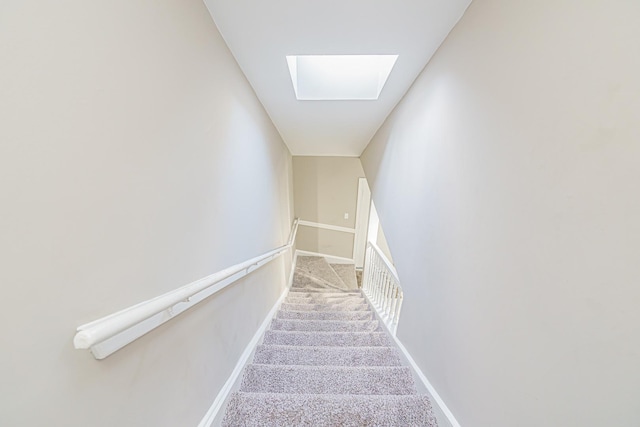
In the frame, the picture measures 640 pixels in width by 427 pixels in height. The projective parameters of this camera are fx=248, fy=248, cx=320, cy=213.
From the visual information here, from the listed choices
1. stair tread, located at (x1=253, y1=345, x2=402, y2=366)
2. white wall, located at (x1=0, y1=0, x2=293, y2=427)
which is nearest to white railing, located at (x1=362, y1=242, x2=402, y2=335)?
stair tread, located at (x1=253, y1=345, x2=402, y2=366)

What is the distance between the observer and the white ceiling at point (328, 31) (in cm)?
108

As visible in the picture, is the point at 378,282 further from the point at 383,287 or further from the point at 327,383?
the point at 327,383

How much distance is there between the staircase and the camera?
1.11 m

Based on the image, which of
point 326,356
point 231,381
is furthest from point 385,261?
point 231,381

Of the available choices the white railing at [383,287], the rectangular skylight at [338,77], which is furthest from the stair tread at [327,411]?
the rectangular skylight at [338,77]

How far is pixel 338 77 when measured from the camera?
6.38 ft

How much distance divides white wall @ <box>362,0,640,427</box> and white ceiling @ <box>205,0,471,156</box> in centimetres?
15

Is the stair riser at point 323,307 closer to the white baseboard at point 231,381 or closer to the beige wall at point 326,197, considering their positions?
the white baseboard at point 231,381

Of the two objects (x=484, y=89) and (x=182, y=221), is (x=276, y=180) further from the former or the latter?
(x=484, y=89)

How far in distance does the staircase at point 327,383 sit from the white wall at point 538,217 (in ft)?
0.91

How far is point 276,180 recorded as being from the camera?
290 cm

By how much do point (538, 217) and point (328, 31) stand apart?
1.20 metres

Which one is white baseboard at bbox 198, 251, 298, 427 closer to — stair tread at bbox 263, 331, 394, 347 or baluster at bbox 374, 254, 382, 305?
stair tread at bbox 263, 331, 394, 347

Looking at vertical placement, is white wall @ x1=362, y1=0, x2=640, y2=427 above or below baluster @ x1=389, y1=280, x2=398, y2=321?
above
